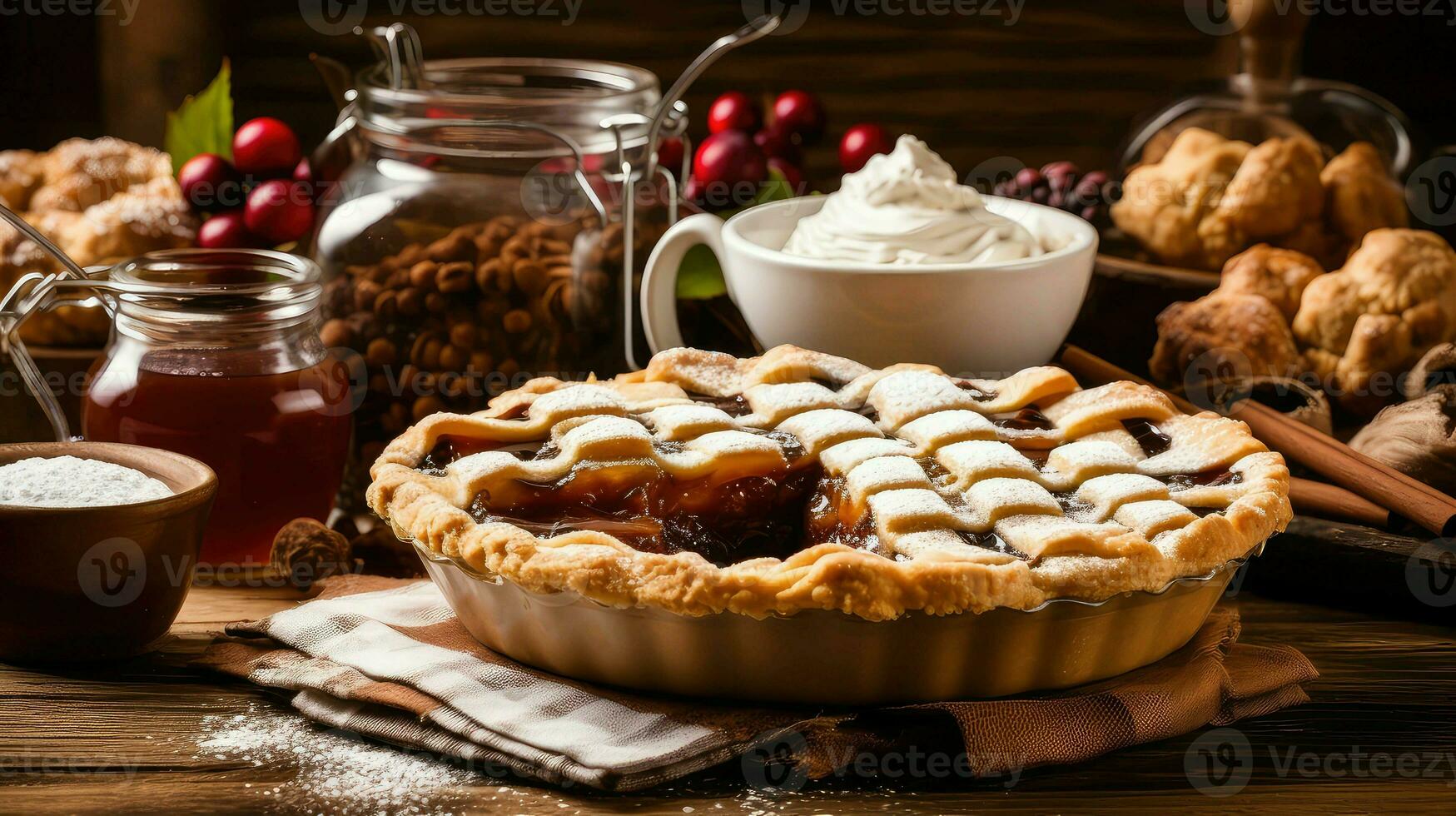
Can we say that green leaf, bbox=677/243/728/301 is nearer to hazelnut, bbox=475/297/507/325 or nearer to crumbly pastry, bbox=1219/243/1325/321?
hazelnut, bbox=475/297/507/325

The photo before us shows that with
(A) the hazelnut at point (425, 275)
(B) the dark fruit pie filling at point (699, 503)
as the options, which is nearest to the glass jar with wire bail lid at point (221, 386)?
(A) the hazelnut at point (425, 275)

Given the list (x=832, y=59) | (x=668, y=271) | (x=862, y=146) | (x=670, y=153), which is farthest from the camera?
(x=832, y=59)

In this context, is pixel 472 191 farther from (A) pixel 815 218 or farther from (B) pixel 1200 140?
(B) pixel 1200 140

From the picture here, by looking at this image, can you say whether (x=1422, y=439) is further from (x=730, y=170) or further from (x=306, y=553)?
(x=306, y=553)

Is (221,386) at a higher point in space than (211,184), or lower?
lower

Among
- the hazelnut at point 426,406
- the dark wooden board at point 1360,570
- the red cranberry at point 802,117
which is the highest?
the red cranberry at point 802,117

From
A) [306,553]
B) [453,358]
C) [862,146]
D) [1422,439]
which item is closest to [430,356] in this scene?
[453,358]

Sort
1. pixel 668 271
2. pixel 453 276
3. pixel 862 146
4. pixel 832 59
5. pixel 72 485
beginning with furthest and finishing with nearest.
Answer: pixel 832 59 < pixel 862 146 < pixel 668 271 < pixel 453 276 < pixel 72 485

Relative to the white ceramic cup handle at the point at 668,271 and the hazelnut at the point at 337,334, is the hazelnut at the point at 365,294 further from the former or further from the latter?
the white ceramic cup handle at the point at 668,271
